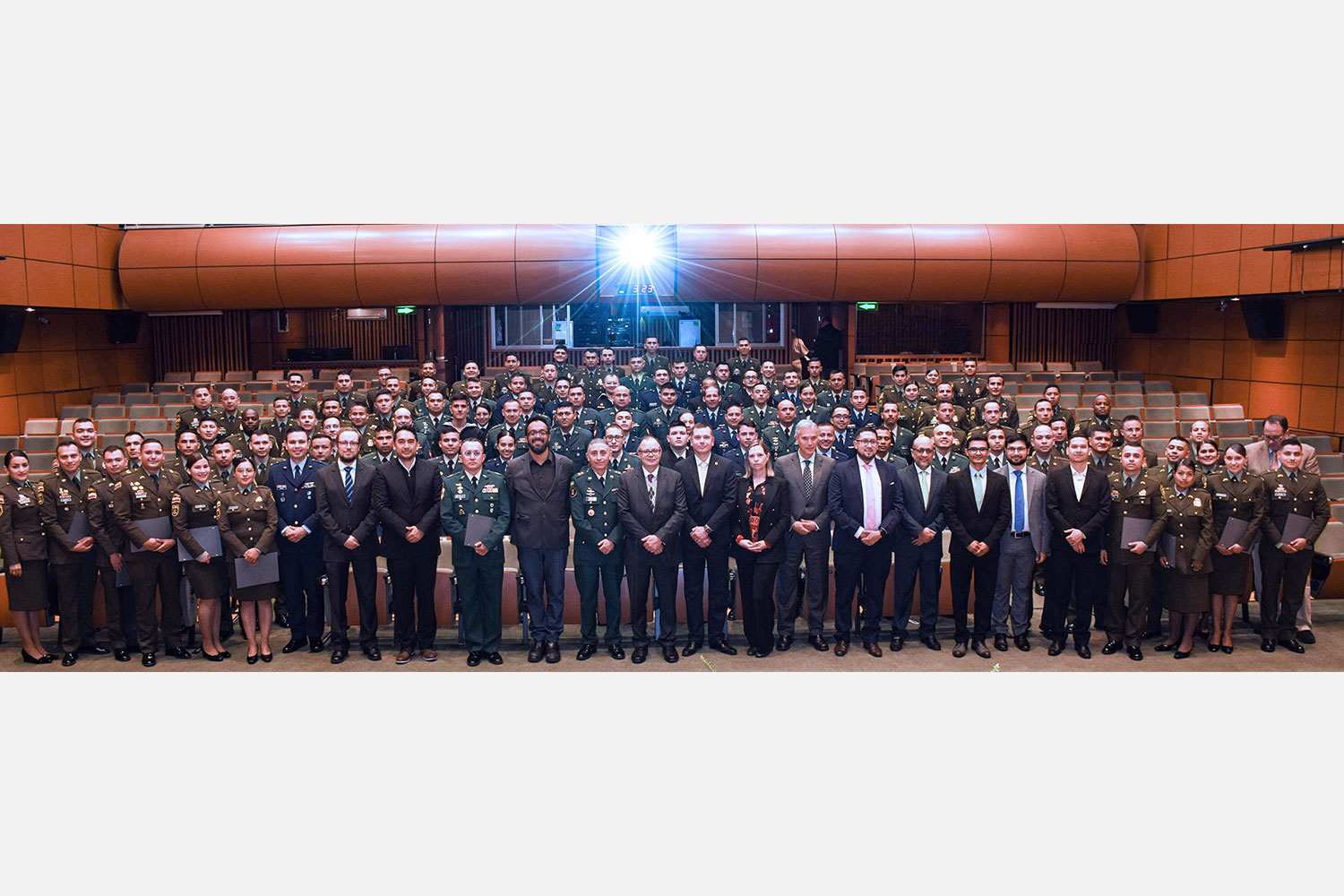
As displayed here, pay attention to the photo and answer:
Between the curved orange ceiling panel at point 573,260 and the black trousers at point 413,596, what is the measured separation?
7.34 metres

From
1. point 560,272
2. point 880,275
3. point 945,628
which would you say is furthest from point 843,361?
point 945,628

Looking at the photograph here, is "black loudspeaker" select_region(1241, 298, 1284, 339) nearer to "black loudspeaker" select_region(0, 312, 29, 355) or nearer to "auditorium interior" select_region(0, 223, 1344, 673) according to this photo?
"auditorium interior" select_region(0, 223, 1344, 673)

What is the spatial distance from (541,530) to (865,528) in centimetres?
205

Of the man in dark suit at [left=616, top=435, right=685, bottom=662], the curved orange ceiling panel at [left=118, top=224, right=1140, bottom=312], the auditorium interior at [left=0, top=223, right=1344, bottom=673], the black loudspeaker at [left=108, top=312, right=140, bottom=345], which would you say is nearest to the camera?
the man in dark suit at [left=616, top=435, right=685, bottom=662]

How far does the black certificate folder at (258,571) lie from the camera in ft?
17.1

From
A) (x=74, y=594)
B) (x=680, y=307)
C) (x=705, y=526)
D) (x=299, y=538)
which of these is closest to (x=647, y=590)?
(x=705, y=526)

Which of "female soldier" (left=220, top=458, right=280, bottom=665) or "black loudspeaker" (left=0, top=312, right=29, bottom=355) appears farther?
"black loudspeaker" (left=0, top=312, right=29, bottom=355)

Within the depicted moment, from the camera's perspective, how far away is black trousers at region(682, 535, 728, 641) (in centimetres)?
529

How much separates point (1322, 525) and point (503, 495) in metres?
5.33

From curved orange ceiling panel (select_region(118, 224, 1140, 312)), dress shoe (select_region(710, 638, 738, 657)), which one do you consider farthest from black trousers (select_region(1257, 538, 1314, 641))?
curved orange ceiling panel (select_region(118, 224, 1140, 312))

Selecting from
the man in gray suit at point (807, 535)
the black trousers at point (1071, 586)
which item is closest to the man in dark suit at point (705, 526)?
the man in gray suit at point (807, 535)

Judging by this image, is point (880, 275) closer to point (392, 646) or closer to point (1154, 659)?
point (1154, 659)

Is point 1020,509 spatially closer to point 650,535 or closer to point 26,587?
point 650,535

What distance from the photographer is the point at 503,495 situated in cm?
523
